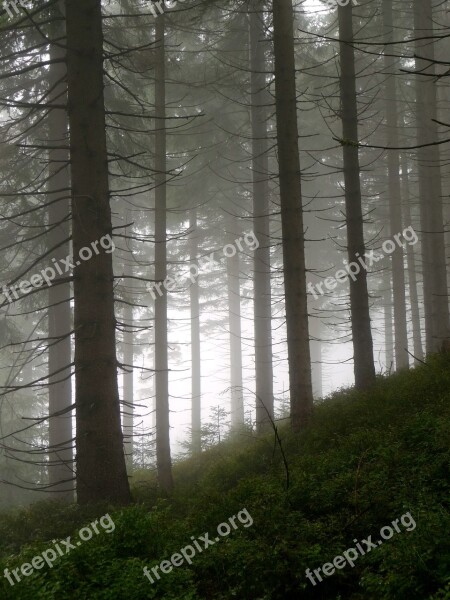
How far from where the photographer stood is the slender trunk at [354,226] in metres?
11.5

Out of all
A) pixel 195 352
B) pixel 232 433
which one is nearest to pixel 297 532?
pixel 232 433

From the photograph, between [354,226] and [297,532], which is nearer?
[297,532]

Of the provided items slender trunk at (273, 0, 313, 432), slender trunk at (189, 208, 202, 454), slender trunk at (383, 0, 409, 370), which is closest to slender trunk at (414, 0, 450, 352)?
slender trunk at (383, 0, 409, 370)

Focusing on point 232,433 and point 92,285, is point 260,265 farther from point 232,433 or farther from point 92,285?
point 92,285

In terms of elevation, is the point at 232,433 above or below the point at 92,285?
below

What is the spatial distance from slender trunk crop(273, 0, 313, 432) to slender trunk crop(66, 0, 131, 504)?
3.74 meters

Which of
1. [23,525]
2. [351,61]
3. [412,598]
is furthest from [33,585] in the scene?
[351,61]

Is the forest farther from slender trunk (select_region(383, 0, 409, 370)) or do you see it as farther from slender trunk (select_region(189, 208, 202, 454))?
slender trunk (select_region(189, 208, 202, 454))

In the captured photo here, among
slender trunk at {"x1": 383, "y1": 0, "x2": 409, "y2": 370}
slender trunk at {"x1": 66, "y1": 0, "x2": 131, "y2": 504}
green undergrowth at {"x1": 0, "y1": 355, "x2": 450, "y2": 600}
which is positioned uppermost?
slender trunk at {"x1": 383, "y1": 0, "x2": 409, "y2": 370}

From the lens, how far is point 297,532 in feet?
17.5

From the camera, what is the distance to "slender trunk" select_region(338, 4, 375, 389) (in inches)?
451

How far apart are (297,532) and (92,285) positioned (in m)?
4.62

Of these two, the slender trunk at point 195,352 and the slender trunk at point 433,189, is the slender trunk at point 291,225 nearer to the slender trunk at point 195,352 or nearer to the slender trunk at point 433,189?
the slender trunk at point 433,189

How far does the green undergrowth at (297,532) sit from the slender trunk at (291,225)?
1773 millimetres
